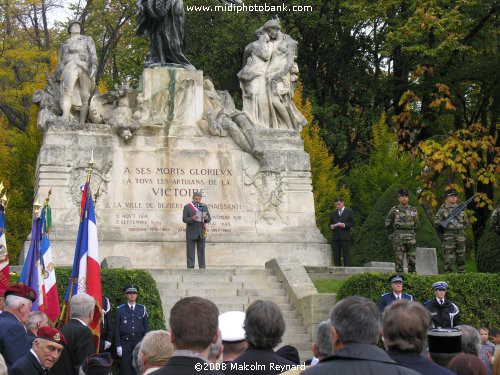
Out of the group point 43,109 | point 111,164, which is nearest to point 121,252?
point 111,164

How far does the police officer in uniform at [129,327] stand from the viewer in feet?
48.2

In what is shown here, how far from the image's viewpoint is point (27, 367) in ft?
26.0

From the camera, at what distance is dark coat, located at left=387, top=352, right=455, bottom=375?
20.0 ft

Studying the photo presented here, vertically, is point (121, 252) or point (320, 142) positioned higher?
point (320, 142)

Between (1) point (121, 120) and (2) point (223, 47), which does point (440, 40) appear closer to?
(2) point (223, 47)

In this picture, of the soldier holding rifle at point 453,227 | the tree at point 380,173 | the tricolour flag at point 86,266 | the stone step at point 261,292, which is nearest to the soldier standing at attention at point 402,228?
the soldier holding rifle at point 453,227

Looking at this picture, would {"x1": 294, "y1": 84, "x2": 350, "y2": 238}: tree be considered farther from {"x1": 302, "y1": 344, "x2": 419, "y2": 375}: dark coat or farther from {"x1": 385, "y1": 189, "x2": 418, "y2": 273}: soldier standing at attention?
{"x1": 302, "y1": 344, "x2": 419, "y2": 375}: dark coat

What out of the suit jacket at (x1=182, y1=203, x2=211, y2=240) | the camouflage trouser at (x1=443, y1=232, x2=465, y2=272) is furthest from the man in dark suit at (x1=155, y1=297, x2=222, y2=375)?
the suit jacket at (x1=182, y1=203, x2=211, y2=240)

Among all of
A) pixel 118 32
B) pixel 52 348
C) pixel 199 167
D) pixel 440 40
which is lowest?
pixel 52 348

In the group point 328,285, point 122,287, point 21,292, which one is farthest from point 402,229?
point 21,292

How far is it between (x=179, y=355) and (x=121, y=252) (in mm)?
17119

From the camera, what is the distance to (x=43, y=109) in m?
23.8

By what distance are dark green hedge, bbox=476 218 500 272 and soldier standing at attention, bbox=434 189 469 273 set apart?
8.97 ft

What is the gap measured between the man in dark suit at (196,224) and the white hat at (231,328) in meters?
13.7
